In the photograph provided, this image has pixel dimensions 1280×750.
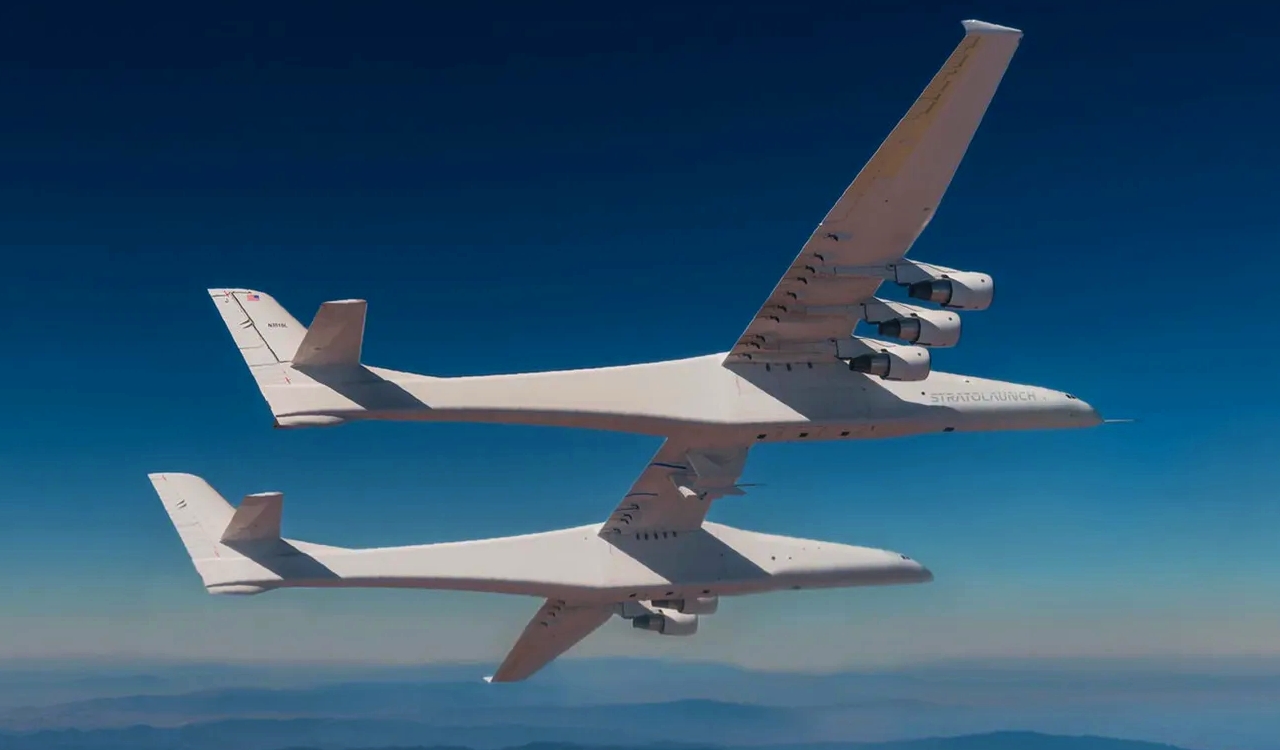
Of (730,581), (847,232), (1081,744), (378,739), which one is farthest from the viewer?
(1081,744)

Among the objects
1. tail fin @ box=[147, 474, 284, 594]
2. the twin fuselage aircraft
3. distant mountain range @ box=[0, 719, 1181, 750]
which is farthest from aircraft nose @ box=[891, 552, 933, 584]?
distant mountain range @ box=[0, 719, 1181, 750]

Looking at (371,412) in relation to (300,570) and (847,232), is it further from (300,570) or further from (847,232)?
(847,232)

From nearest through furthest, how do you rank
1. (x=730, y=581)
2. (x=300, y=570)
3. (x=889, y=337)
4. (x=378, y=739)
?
1. (x=889, y=337)
2. (x=300, y=570)
3. (x=730, y=581)
4. (x=378, y=739)

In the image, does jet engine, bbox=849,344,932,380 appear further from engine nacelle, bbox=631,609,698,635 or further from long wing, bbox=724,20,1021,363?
engine nacelle, bbox=631,609,698,635

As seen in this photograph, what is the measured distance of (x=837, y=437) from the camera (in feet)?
117

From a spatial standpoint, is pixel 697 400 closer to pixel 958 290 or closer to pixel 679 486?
pixel 679 486

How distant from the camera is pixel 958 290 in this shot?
3228 cm

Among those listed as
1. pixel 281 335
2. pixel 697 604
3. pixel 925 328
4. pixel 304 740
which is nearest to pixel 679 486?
pixel 697 604

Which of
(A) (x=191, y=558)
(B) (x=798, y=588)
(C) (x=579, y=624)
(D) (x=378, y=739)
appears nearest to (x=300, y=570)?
(A) (x=191, y=558)

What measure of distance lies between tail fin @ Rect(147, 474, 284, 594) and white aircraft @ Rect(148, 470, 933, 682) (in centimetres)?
3

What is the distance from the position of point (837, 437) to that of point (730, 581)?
9892mm

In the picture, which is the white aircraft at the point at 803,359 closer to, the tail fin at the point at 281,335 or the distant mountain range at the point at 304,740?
the tail fin at the point at 281,335

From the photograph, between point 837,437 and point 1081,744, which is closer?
point 837,437

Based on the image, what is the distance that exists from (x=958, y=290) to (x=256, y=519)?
67.7ft
